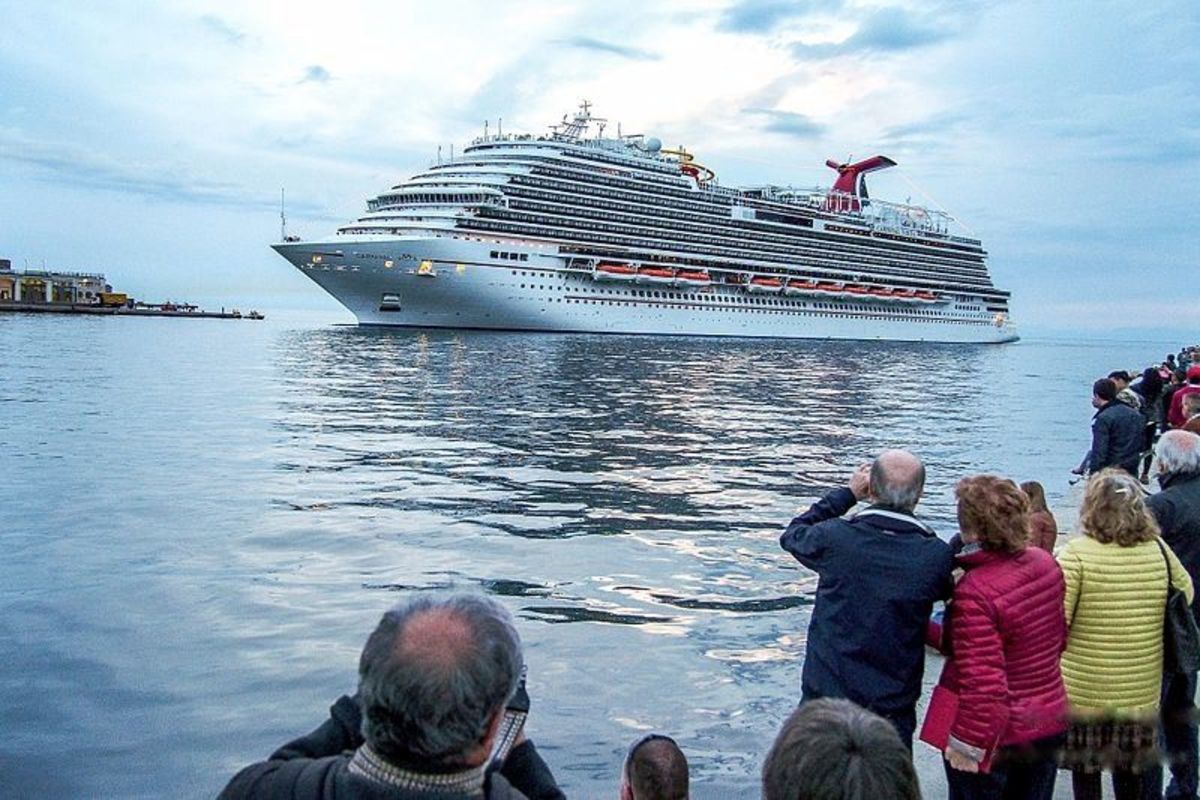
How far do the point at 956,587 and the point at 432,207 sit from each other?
254 ft

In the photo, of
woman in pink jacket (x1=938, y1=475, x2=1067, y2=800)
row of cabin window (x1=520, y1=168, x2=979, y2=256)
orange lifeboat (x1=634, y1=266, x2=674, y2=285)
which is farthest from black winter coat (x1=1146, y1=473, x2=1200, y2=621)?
row of cabin window (x1=520, y1=168, x2=979, y2=256)

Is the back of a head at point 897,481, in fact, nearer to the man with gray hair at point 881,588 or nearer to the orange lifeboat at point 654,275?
the man with gray hair at point 881,588

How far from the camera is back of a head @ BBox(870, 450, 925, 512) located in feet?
13.1

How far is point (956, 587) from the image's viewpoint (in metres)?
3.90

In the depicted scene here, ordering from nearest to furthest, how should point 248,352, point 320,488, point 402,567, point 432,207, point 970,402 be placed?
point 402,567
point 320,488
point 970,402
point 248,352
point 432,207

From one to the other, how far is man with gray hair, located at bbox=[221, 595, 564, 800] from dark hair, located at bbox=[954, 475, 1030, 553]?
2.14 meters

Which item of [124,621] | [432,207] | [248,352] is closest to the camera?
[124,621]

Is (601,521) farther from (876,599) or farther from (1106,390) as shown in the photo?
(876,599)

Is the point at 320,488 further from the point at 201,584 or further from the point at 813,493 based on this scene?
the point at 813,493

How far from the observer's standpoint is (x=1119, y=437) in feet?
33.9

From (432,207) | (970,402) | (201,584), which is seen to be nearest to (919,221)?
(432,207)

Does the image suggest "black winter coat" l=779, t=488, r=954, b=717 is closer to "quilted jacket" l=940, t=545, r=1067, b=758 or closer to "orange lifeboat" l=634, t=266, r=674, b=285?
"quilted jacket" l=940, t=545, r=1067, b=758

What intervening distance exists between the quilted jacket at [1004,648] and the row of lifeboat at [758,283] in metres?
77.5

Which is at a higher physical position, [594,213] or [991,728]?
[594,213]
